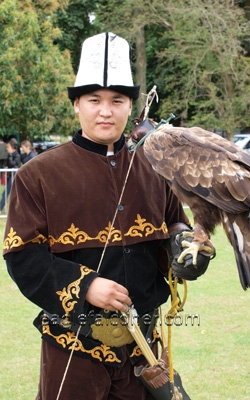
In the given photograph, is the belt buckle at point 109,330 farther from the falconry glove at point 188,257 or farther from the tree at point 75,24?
the tree at point 75,24

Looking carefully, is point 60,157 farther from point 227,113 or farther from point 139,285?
point 227,113

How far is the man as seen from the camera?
2791mm

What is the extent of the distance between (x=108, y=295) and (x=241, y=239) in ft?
1.91

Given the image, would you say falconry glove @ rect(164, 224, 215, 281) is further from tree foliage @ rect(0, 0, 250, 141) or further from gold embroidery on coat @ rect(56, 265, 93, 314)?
tree foliage @ rect(0, 0, 250, 141)

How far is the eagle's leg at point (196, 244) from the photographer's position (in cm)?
280

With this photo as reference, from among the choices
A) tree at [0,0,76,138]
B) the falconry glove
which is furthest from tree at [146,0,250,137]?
the falconry glove

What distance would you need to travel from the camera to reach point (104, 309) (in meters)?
2.86

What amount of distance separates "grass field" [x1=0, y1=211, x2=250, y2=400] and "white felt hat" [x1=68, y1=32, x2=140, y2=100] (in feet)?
6.04

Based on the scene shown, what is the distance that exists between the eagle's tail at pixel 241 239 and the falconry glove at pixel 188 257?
0.45 ft

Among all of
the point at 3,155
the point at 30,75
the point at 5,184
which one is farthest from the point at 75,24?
the point at 5,184

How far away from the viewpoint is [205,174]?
291 cm

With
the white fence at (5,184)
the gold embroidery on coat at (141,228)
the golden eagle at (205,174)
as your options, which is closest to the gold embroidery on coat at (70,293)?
the gold embroidery on coat at (141,228)

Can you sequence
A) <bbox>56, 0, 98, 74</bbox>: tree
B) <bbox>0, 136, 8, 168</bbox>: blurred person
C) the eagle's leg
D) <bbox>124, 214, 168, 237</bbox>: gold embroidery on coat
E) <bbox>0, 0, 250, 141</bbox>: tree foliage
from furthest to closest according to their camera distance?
1. <bbox>56, 0, 98, 74</bbox>: tree
2. <bbox>0, 0, 250, 141</bbox>: tree foliage
3. <bbox>0, 136, 8, 168</bbox>: blurred person
4. <bbox>124, 214, 168, 237</bbox>: gold embroidery on coat
5. the eagle's leg

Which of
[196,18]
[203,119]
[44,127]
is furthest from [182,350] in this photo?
[196,18]
